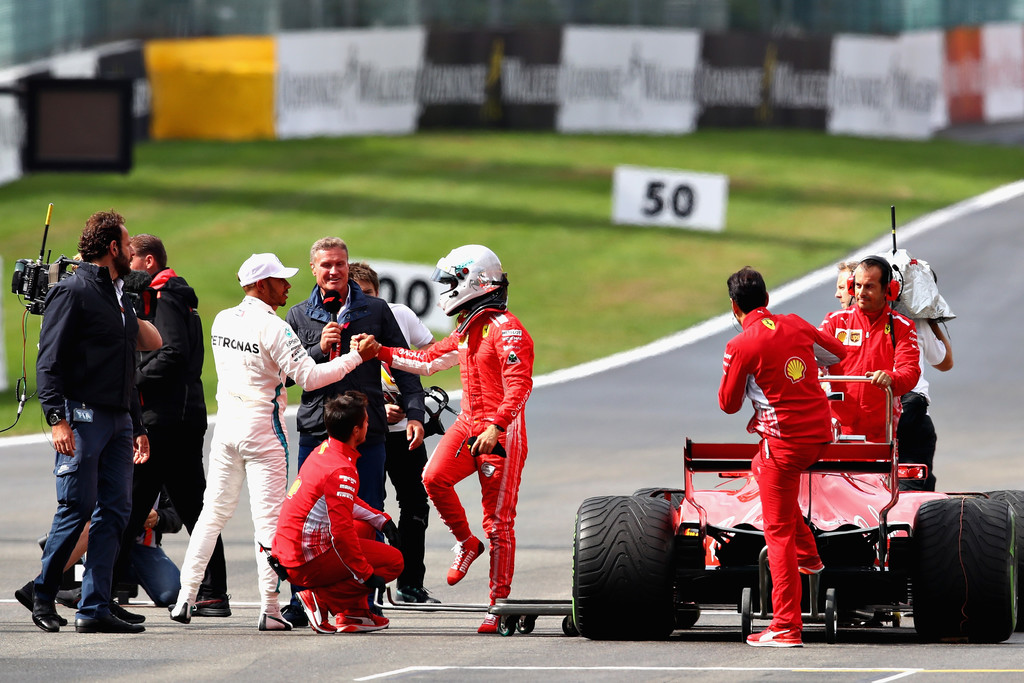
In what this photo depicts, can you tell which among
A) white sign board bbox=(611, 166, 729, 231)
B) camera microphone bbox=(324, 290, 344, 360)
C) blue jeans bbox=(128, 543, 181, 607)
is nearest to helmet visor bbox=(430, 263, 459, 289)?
camera microphone bbox=(324, 290, 344, 360)

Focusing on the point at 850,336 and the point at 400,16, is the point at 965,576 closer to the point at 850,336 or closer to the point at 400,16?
the point at 850,336

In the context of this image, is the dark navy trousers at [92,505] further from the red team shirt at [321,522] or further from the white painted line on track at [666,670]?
the white painted line on track at [666,670]

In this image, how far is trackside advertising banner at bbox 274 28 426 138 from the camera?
31.9 m

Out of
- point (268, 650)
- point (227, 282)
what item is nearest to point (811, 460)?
point (268, 650)

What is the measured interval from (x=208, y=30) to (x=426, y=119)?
4.63 m

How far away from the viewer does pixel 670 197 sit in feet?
86.4

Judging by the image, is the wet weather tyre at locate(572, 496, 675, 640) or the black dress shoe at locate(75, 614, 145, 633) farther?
the black dress shoe at locate(75, 614, 145, 633)

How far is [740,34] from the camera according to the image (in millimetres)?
33625

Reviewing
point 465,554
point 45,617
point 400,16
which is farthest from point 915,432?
point 400,16

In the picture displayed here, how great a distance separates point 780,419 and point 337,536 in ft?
7.43

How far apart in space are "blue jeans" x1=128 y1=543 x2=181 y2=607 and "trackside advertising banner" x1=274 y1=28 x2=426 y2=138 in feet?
75.4

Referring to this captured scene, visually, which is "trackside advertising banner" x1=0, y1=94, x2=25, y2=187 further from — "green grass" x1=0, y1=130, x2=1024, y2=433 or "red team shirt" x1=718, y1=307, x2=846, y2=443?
"red team shirt" x1=718, y1=307, x2=846, y2=443

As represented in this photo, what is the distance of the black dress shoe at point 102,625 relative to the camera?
27.3 ft

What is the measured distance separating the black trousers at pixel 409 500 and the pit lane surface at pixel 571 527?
1.08ft
